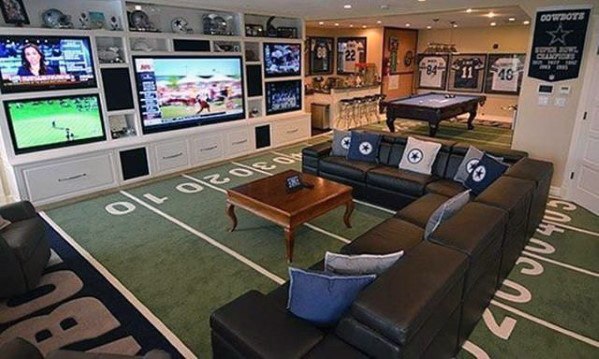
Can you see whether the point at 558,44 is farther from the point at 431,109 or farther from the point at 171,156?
the point at 171,156

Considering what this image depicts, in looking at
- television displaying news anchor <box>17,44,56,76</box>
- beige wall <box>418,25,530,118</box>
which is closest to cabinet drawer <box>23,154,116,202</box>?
television displaying news anchor <box>17,44,56,76</box>

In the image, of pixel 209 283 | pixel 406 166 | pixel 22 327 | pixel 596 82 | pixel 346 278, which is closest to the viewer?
pixel 346 278

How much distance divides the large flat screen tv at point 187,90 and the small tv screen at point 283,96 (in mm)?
730

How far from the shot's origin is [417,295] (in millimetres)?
1832

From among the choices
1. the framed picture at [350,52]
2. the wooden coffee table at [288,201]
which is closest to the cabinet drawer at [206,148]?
the wooden coffee table at [288,201]

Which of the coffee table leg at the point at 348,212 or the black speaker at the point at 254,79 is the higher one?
the black speaker at the point at 254,79

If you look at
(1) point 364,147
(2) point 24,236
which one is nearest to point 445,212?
(1) point 364,147

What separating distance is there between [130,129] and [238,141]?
6.22 feet

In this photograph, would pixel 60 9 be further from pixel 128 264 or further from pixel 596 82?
pixel 596 82

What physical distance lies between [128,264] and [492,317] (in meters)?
3.19

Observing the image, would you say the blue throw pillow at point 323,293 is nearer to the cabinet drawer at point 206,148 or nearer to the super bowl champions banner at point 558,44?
the super bowl champions banner at point 558,44

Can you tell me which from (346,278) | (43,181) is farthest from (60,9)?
(346,278)

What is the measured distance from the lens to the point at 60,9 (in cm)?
519

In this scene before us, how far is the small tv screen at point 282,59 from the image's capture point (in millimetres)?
7578
